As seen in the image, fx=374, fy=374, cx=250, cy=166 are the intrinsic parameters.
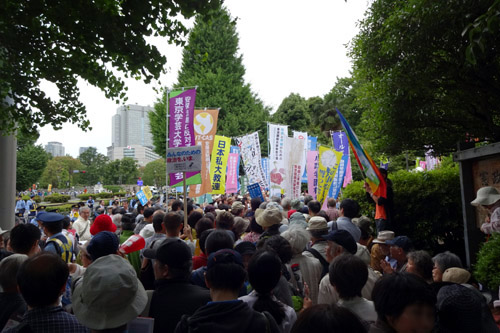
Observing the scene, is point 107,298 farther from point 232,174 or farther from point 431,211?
point 232,174

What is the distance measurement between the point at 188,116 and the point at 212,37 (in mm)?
23714

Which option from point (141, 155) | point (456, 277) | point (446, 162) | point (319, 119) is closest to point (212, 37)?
point (319, 119)

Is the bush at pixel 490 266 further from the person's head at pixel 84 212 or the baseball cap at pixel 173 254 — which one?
the person's head at pixel 84 212

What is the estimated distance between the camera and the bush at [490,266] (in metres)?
4.11

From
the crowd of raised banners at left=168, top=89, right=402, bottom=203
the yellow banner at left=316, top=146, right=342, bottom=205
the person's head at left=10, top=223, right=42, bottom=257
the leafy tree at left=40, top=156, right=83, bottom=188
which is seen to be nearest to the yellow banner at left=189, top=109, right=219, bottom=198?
the crowd of raised banners at left=168, top=89, right=402, bottom=203

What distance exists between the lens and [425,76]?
5688 millimetres

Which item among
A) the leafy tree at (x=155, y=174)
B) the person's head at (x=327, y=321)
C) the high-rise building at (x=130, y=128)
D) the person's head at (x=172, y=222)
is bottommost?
the person's head at (x=327, y=321)

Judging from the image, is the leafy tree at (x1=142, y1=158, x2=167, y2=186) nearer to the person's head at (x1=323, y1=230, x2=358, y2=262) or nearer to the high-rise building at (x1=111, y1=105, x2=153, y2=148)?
the person's head at (x1=323, y1=230, x2=358, y2=262)

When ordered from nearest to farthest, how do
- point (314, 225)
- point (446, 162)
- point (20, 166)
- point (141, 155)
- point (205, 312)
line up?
point (205, 312) < point (314, 225) < point (446, 162) < point (20, 166) < point (141, 155)

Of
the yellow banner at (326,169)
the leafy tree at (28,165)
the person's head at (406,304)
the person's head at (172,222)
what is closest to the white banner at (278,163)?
the yellow banner at (326,169)

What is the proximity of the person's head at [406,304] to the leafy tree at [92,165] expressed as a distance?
277 feet

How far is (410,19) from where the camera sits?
527 cm

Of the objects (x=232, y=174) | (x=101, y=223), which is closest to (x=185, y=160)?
(x=101, y=223)

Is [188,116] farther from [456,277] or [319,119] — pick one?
[319,119]
